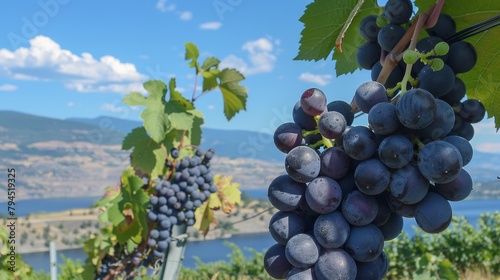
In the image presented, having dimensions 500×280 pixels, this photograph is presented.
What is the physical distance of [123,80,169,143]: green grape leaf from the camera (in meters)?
2.61

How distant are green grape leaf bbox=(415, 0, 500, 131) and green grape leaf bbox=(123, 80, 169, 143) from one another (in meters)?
1.87

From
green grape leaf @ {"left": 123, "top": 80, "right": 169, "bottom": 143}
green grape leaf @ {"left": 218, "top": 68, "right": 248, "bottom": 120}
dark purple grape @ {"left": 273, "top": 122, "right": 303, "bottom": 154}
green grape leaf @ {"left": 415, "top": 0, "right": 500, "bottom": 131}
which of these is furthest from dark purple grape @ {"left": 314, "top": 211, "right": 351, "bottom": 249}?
green grape leaf @ {"left": 218, "top": 68, "right": 248, "bottom": 120}

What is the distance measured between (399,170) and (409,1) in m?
0.30

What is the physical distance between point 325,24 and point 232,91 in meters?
2.14

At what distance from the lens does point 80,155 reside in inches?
2056

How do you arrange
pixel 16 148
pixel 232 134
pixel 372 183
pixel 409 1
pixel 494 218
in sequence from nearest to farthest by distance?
pixel 372 183, pixel 409 1, pixel 494 218, pixel 16 148, pixel 232 134

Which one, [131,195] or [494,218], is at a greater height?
[131,195]

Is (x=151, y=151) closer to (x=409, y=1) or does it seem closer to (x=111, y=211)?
(x=111, y=211)

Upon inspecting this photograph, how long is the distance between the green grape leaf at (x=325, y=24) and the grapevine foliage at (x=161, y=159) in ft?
5.57

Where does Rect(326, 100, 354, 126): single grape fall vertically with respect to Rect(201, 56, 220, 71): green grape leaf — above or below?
below

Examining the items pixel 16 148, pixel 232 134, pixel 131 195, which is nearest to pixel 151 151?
pixel 131 195

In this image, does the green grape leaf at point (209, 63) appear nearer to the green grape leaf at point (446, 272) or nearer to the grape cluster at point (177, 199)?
the grape cluster at point (177, 199)

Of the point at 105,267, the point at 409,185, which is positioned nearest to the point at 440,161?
the point at 409,185

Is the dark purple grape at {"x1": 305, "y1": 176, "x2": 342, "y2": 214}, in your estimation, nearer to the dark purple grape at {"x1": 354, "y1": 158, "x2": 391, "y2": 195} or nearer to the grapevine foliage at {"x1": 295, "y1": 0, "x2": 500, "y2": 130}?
the dark purple grape at {"x1": 354, "y1": 158, "x2": 391, "y2": 195}
